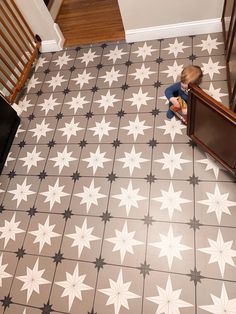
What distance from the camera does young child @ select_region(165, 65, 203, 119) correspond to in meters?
2.13

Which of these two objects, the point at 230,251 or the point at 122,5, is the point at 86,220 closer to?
the point at 230,251

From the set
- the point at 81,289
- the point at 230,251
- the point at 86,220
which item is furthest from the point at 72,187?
the point at 230,251

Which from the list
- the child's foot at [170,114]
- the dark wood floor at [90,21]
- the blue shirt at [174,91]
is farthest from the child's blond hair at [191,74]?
the dark wood floor at [90,21]

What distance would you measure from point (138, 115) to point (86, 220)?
1.06 metres

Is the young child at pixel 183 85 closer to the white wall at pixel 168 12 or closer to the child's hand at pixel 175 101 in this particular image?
the child's hand at pixel 175 101

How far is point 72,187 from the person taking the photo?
7.82 feet

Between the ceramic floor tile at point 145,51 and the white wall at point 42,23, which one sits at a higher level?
the white wall at point 42,23

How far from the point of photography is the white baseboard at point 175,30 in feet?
9.10

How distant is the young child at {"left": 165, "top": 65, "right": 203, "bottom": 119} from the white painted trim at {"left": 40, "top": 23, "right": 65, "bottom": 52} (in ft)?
5.25

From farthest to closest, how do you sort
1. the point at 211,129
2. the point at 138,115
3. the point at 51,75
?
the point at 51,75 < the point at 138,115 < the point at 211,129

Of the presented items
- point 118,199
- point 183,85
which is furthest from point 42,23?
point 118,199

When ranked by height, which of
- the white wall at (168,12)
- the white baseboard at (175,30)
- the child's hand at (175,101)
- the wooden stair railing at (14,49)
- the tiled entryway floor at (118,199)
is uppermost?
the white wall at (168,12)

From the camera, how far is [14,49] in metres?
2.88

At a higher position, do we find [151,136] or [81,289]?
[151,136]
